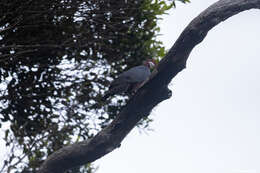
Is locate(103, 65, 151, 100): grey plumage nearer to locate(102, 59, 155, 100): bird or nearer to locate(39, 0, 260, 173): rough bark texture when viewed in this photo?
locate(102, 59, 155, 100): bird

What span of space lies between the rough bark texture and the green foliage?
169cm

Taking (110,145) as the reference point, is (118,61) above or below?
above

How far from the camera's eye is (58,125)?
13875 millimetres

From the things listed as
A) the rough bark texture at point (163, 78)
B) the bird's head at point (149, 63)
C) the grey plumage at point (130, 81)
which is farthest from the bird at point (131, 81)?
the bird's head at point (149, 63)

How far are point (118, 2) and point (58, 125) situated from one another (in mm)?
4573

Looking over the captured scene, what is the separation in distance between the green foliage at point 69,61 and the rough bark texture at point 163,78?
1691mm

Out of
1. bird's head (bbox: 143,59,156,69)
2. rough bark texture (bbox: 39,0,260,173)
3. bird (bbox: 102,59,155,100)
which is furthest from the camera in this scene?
bird's head (bbox: 143,59,156,69)

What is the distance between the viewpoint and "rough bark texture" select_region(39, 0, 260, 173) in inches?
384

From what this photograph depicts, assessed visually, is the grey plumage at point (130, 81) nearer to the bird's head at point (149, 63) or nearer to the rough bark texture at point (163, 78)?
the rough bark texture at point (163, 78)

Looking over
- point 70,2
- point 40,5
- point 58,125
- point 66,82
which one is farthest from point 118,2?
point 58,125

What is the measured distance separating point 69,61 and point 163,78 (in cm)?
425

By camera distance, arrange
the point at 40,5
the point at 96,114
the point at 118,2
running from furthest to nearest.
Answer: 1. the point at 96,114
2. the point at 118,2
3. the point at 40,5

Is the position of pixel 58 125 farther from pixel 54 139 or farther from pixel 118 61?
pixel 118 61

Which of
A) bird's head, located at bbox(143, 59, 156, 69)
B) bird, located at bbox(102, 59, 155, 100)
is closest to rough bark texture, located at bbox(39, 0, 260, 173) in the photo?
bird, located at bbox(102, 59, 155, 100)
